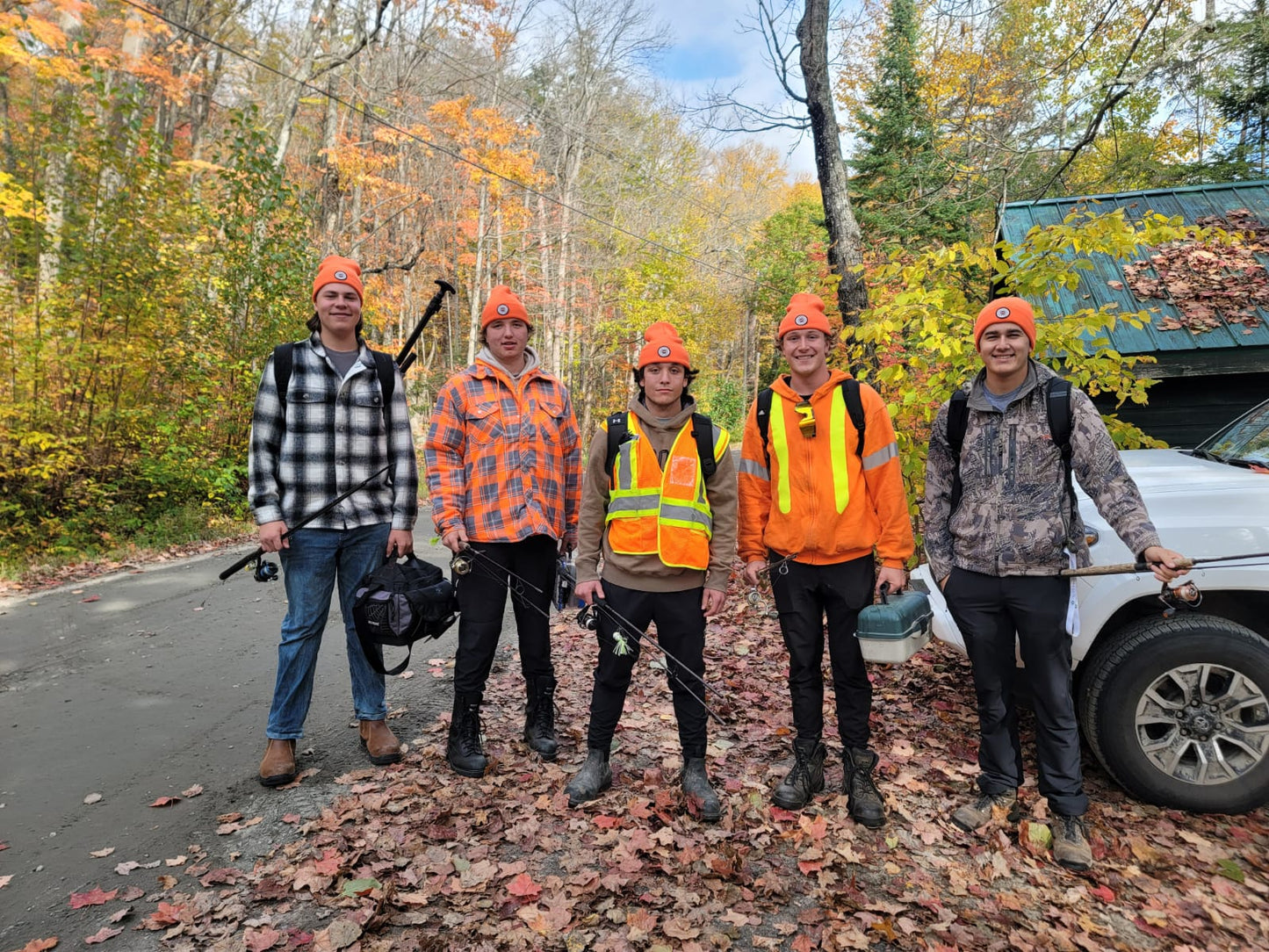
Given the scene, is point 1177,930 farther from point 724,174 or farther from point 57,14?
point 724,174

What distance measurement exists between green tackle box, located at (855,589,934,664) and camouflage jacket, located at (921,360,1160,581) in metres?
0.36

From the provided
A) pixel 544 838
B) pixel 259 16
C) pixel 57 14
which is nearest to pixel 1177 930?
pixel 544 838

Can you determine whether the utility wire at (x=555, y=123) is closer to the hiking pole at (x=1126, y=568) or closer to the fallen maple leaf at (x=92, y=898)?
the fallen maple leaf at (x=92, y=898)

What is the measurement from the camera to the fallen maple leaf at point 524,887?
2846 mm

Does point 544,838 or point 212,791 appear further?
point 212,791

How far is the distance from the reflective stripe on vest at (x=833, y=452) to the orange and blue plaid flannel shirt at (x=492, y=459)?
3.40 feet

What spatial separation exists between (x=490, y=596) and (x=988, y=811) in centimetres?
266

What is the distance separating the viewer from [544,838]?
10.6 feet

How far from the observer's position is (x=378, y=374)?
3.87 metres

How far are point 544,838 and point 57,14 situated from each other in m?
17.6

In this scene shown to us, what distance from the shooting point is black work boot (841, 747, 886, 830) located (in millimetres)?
3322

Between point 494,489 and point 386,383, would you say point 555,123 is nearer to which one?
point 386,383

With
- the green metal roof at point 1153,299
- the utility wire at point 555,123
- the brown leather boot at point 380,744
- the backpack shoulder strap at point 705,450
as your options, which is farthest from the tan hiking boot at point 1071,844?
the utility wire at point 555,123

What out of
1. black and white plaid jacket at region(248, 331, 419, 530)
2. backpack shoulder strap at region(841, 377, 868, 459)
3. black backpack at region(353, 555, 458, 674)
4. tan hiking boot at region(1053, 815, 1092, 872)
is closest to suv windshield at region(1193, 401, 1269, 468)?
tan hiking boot at region(1053, 815, 1092, 872)
